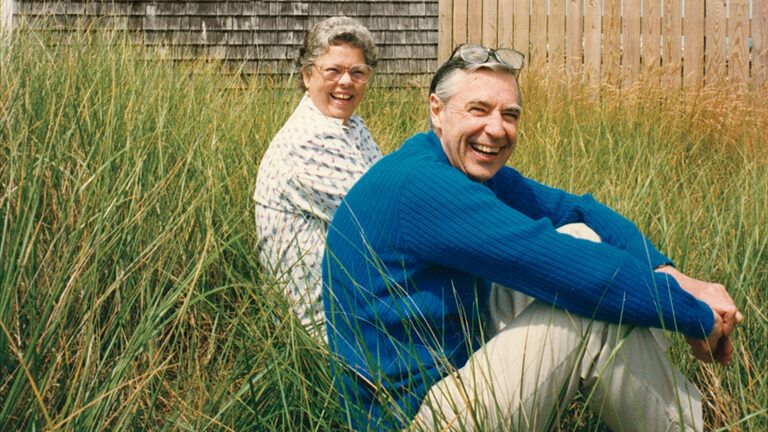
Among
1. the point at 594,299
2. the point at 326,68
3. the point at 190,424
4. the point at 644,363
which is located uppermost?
the point at 326,68

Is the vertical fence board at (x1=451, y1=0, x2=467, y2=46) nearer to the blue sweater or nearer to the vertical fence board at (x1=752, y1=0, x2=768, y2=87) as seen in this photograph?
the vertical fence board at (x1=752, y1=0, x2=768, y2=87)

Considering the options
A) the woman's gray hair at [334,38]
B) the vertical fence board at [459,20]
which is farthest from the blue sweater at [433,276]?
the vertical fence board at [459,20]

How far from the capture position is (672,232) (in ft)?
9.64

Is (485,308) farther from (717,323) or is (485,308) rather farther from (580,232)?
(717,323)

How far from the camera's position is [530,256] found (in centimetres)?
190

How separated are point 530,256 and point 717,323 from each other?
51 centimetres

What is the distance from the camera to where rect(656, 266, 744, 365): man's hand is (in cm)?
205

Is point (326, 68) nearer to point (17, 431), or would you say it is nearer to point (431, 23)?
point (17, 431)

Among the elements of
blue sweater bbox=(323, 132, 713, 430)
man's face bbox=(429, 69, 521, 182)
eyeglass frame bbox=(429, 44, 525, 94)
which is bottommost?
blue sweater bbox=(323, 132, 713, 430)

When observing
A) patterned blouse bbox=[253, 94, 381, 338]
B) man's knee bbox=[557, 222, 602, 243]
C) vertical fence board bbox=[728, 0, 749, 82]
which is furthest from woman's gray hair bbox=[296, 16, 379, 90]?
vertical fence board bbox=[728, 0, 749, 82]

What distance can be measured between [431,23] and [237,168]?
649cm

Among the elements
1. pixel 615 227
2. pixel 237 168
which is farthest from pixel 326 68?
pixel 615 227

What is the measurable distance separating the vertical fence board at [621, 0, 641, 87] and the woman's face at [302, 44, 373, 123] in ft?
20.4

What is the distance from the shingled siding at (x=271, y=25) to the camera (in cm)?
915
